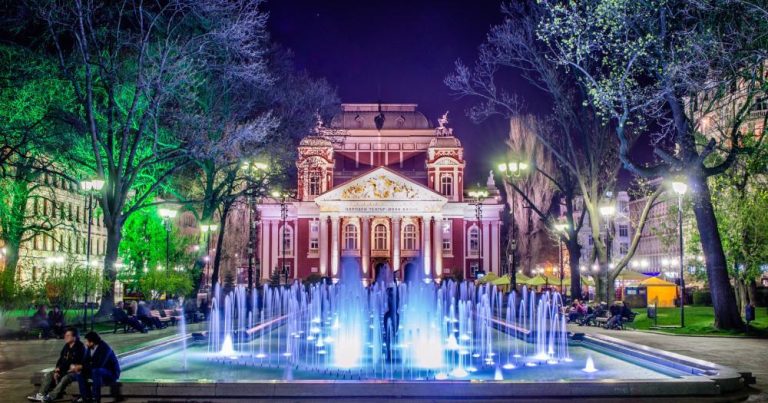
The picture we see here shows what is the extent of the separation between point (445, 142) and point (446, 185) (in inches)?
166

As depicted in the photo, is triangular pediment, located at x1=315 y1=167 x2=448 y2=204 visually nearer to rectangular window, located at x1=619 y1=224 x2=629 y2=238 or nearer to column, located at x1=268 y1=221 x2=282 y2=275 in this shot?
column, located at x1=268 y1=221 x2=282 y2=275

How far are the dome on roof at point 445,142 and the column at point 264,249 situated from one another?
17.7 meters

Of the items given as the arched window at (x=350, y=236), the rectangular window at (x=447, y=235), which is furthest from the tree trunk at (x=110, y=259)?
the rectangular window at (x=447, y=235)

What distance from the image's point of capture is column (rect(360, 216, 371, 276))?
7150 cm

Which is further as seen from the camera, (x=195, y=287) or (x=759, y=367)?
(x=195, y=287)

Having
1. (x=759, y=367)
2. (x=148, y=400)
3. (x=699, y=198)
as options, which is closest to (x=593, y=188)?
(x=699, y=198)

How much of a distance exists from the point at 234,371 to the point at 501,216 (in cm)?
6766

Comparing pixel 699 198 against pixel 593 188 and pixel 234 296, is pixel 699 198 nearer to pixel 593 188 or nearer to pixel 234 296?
pixel 593 188

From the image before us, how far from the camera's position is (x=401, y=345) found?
19828 mm

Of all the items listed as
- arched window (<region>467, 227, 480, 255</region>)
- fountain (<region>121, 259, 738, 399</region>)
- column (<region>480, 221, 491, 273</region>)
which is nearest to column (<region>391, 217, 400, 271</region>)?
arched window (<region>467, 227, 480, 255</region>)

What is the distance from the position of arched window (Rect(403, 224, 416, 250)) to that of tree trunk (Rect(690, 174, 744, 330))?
5006 centimetres

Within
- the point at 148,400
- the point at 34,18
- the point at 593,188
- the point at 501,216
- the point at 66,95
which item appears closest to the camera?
the point at 148,400

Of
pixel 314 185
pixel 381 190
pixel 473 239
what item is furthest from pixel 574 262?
pixel 314 185

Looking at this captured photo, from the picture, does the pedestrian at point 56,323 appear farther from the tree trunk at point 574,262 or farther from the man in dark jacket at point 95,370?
the tree trunk at point 574,262
